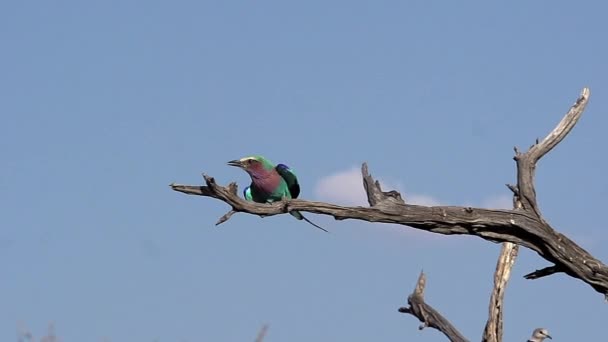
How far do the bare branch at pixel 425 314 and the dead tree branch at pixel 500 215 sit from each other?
2500 millimetres

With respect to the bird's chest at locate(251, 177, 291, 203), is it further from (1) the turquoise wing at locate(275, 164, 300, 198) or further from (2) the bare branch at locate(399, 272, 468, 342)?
(2) the bare branch at locate(399, 272, 468, 342)

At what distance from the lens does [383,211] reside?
344 inches

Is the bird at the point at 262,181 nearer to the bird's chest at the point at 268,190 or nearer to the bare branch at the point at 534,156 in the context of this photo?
the bird's chest at the point at 268,190

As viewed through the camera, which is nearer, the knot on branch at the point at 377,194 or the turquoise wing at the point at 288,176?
the knot on branch at the point at 377,194

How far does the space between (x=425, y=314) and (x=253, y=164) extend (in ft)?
7.71

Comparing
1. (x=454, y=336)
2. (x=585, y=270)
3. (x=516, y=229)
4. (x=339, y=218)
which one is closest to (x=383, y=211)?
(x=339, y=218)

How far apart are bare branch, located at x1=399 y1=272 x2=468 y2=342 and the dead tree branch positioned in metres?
2.50

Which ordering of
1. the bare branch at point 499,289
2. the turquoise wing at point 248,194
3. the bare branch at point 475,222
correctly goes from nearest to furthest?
the bare branch at point 475,222 → the turquoise wing at point 248,194 → the bare branch at point 499,289

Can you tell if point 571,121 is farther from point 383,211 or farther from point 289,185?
point 289,185

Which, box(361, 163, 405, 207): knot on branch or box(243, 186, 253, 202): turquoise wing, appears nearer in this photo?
box(361, 163, 405, 207): knot on branch

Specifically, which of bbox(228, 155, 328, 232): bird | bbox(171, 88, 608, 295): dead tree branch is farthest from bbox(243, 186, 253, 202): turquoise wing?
bbox(171, 88, 608, 295): dead tree branch

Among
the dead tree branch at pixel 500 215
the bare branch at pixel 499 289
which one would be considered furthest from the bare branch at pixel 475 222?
the bare branch at pixel 499 289

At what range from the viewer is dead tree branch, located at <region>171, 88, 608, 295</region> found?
8617 millimetres

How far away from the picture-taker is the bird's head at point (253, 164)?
1053 cm
